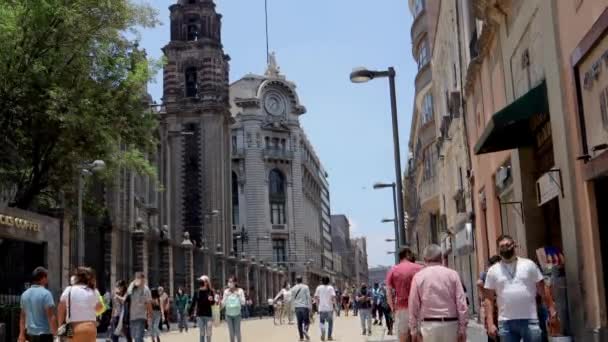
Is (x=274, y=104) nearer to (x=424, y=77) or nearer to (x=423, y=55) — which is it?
(x=423, y=55)

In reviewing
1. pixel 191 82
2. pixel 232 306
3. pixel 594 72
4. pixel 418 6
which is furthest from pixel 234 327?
pixel 191 82

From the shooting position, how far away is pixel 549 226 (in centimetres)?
1472

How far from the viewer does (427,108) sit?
38062mm

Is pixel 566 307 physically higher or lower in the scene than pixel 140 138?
lower

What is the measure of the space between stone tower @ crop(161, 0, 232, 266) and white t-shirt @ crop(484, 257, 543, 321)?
60.3 m

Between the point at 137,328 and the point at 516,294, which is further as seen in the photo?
the point at 137,328

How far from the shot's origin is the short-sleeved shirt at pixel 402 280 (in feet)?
33.2

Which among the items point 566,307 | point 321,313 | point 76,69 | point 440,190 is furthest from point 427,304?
point 440,190

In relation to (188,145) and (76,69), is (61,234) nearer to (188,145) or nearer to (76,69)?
(76,69)

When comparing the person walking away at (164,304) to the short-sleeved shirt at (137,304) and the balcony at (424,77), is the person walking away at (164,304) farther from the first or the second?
the balcony at (424,77)

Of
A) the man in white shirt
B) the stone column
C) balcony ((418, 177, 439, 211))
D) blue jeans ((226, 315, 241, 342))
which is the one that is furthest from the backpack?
balcony ((418, 177, 439, 211))

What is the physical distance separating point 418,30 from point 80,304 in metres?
33.0

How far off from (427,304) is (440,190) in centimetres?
2978

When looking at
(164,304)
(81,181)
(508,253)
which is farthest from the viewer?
(164,304)
